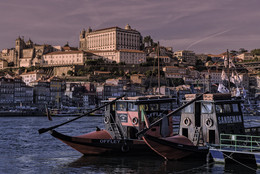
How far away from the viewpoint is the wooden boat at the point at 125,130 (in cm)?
2489

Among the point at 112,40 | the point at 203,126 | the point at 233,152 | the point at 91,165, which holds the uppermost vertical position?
the point at 112,40

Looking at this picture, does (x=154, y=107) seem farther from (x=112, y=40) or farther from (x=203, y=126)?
(x=112, y=40)

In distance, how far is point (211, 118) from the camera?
23.0 metres

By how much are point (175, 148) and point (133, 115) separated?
13.8 feet

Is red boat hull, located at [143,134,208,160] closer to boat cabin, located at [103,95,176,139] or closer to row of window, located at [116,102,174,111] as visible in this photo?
boat cabin, located at [103,95,176,139]

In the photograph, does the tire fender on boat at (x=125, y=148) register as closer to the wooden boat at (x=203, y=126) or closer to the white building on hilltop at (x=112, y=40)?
the wooden boat at (x=203, y=126)

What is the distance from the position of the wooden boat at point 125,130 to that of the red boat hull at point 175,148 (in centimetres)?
163

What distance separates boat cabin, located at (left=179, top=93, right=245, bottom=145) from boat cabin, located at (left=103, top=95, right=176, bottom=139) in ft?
6.31

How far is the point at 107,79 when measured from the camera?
140625 mm

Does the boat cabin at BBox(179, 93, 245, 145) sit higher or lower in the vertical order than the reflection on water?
higher

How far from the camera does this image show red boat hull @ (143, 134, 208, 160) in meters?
21.9

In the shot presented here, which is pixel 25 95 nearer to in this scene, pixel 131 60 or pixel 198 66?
pixel 131 60

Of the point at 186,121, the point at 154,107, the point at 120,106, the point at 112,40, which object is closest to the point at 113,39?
the point at 112,40

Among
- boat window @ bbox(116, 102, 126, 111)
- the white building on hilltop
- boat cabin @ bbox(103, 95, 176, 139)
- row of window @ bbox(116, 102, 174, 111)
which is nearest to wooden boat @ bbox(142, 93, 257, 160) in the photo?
boat cabin @ bbox(103, 95, 176, 139)
